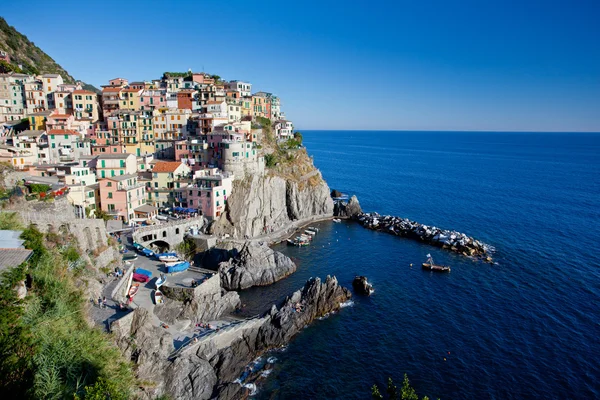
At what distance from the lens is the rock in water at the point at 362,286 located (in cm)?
5122

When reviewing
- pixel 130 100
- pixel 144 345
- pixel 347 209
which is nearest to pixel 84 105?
pixel 130 100

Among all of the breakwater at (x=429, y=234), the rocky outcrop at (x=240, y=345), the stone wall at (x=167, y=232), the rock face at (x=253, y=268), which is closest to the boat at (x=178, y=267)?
the rock face at (x=253, y=268)

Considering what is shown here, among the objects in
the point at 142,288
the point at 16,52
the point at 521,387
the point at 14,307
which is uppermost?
the point at 16,52

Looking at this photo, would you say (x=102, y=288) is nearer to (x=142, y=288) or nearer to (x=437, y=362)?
(x=142, y=288)

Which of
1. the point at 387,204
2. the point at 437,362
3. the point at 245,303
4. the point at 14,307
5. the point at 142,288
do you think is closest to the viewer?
the point at 14,307

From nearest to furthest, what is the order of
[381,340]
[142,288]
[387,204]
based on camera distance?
[381,340]
[142,288]
[387,204]

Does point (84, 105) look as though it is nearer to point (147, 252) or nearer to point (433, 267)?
point (147, 252)

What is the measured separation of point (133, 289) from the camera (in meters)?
42.8

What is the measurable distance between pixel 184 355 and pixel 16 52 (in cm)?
11906

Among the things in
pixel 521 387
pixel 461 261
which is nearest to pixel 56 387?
pixel 521 387

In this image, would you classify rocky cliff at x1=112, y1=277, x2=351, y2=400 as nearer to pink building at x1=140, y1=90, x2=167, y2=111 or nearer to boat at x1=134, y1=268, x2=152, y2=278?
boat at x1=134, y1=268, x2=152, y2=278

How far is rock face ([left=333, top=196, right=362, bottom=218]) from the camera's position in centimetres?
8925

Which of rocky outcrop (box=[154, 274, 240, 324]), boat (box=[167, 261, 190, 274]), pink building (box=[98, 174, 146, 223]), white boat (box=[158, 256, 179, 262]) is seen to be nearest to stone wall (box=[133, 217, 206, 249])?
pink building (box=[98, 174, 146, 223])

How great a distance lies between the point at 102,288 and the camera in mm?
37781
